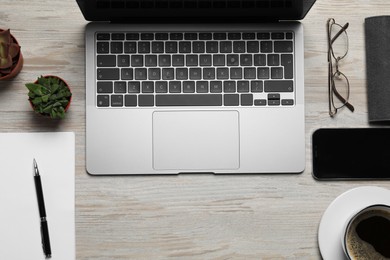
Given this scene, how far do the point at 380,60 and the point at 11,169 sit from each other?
662 mm

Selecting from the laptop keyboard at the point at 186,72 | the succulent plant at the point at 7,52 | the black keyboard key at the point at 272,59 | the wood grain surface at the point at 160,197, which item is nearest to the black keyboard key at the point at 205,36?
the laptop keyboard at the point at 186,72

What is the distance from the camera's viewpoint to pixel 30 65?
2.79ft

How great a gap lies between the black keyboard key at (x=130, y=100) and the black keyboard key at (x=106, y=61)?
0.20 ft

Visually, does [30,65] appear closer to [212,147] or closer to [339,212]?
[212,147]

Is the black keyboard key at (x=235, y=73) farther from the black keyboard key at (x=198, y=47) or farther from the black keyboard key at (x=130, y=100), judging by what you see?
the black keyboard key at (x=130, y=100)

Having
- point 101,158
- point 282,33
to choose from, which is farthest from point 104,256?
point 282,33

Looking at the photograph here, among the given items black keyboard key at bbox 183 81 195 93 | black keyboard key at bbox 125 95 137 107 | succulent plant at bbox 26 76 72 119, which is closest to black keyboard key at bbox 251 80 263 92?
black keyboard key at bbox 183 81 195 93

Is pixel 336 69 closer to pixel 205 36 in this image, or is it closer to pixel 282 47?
pixel 282 47

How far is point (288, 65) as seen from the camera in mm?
839

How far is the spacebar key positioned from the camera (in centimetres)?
83

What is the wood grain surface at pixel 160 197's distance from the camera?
839mm

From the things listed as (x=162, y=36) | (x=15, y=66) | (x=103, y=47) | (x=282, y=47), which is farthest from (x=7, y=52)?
(x=282, y=47)

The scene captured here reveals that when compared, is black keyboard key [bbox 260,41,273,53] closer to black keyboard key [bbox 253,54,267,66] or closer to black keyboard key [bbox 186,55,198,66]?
black keyboard key [bbox 253,54,267,66]

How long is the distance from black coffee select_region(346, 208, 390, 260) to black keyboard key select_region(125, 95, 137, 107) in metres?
0.42
